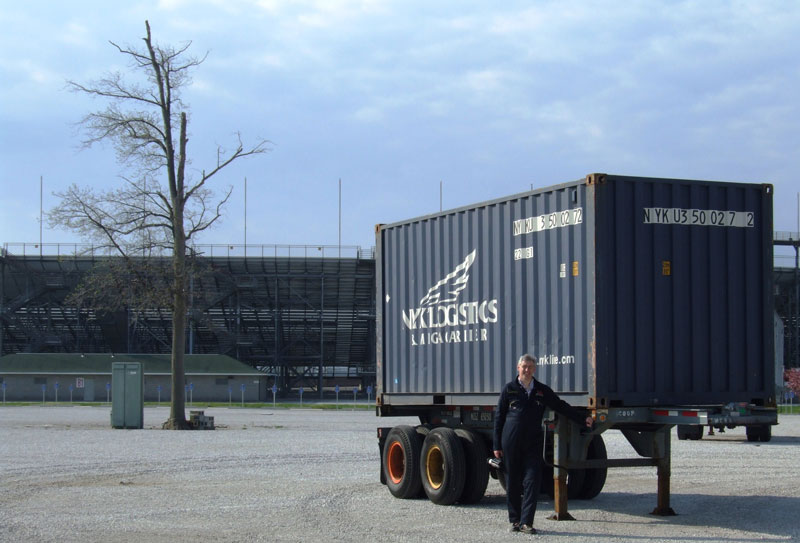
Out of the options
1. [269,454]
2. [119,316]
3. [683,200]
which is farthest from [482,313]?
[119,316]

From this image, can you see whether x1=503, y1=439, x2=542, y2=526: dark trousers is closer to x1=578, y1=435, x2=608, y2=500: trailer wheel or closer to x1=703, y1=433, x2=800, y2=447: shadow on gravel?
x1=578, y1=435, x2=608, y2=500: trailer wheel

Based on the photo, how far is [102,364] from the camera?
70062mm

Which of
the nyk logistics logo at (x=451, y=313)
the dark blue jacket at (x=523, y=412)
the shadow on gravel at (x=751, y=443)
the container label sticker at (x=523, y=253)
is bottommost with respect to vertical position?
the shadow on gravel at (x=751, y=443)

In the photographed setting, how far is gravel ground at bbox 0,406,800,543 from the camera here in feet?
34.8

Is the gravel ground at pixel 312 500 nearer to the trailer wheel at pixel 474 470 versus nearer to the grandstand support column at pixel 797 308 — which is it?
the trailer wheel at pixel 474 470

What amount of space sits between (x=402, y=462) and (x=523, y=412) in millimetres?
3613

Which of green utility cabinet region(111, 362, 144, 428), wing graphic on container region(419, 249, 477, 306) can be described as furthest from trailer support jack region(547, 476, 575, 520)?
green utility cabinet region(111, 362, 144, 428)

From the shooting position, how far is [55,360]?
7019 cm

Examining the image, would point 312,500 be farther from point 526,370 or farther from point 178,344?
point 178,344

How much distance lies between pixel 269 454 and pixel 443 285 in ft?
29.6

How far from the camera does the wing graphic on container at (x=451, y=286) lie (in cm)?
1362

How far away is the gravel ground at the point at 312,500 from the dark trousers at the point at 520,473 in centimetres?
34

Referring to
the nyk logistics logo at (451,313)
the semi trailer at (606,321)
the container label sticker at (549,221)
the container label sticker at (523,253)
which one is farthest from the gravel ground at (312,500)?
the container label sticker at (549,221)

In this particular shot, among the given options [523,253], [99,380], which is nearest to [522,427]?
[523,253]
